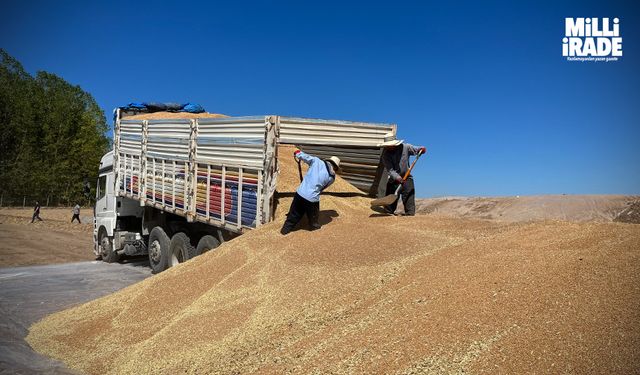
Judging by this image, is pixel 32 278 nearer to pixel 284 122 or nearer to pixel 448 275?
pixel 284 122

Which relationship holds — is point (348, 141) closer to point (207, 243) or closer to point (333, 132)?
point (333, 132)

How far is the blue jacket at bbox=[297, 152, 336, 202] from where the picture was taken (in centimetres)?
696

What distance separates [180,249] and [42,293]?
266 cm

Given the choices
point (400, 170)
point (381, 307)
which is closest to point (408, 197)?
point (400, 170)

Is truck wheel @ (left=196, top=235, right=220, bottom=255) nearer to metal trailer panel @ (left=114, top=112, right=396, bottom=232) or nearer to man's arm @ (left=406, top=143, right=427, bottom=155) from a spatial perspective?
metal trailer panel @ (left=114, top=112, right=396, bottom=232)

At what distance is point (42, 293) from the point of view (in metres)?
9.70

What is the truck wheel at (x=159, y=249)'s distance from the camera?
1072 centimetres

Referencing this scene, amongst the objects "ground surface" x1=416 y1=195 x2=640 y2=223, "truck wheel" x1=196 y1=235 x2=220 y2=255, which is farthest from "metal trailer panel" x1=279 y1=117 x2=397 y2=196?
"ground surface" x1=416 y1=195 x2=640 y2=223

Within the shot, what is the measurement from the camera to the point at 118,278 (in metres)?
11.5

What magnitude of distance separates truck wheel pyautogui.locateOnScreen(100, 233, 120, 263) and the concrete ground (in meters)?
0.22

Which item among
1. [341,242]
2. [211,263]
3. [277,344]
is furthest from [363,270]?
[211,263]

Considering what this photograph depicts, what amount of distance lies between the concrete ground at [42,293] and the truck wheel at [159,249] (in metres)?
0.58

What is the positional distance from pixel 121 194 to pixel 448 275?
397 inches

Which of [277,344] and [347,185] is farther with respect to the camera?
[347,185]
